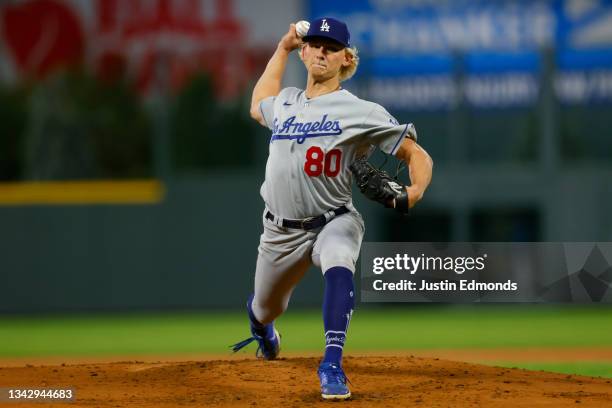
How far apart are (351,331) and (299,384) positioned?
5.55m

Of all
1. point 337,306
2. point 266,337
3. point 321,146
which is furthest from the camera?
point 266,337

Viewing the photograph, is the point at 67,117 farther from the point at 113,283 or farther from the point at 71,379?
the point at 71,379

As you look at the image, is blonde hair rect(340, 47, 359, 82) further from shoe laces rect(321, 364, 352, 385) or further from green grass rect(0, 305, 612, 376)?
green grass rect(0, 305, 612, 376)

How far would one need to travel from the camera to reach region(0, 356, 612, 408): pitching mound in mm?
4773

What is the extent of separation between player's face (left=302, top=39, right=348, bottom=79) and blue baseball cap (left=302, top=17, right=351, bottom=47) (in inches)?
1.1

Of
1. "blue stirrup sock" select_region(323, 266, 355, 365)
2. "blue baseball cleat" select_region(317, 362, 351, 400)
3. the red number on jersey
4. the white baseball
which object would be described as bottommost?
"blue baseball cleat" select_region(317, 362, 351, 400)

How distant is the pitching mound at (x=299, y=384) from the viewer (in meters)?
4.77

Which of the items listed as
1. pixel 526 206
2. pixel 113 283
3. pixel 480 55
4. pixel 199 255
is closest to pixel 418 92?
pixel 480 55

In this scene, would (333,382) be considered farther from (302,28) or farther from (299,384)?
(302,28)

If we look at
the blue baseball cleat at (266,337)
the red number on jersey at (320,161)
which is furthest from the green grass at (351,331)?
the red number on jersey at (320,161)

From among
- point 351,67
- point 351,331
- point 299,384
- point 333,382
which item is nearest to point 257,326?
point 299,384

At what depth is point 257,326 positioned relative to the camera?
5910 millimetres

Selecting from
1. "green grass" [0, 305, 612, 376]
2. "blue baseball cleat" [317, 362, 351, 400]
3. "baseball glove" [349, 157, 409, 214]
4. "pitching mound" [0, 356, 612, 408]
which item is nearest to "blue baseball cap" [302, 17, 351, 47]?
"baseball glove" [349, 157, 409, 214]

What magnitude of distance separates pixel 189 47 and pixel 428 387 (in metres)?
19.9
